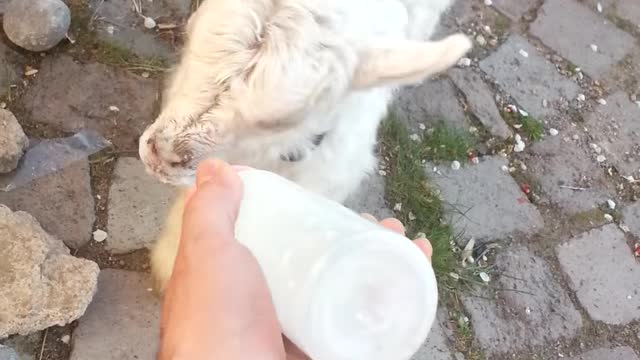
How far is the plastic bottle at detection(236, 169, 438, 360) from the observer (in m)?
1.62

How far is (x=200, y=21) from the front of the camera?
2.52m

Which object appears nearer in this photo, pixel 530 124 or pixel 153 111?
pixel 153 111

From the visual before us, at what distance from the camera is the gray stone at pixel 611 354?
366 centimetres

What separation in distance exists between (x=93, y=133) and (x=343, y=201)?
1.00m

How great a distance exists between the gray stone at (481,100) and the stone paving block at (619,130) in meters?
0.49

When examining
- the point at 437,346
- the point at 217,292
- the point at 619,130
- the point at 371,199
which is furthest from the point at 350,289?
the point at 619,130

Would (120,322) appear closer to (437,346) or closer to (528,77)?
(437,346)

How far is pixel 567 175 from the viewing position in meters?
4.06

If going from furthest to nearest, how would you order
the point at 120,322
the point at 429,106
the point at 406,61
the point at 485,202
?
the point at 429,106 → the point at 485,202 → the point at 120,322 → the point at 406,61

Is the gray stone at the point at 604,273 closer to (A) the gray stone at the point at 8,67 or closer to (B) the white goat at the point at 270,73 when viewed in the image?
(B) the white goat at the point at 270,73

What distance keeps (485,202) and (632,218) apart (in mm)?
735

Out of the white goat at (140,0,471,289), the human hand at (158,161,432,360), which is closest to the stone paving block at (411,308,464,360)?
the white goat at (140,0,471,289)

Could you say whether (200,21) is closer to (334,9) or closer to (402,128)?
(334,9)

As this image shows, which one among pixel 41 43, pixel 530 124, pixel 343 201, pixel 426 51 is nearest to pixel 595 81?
pixel 530 124
